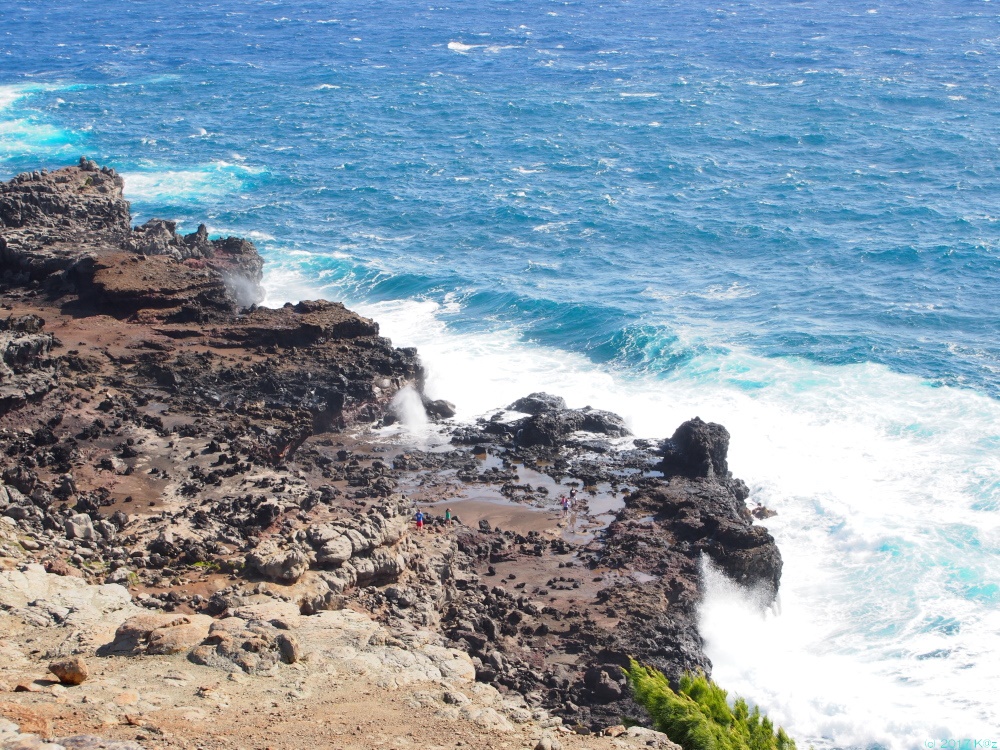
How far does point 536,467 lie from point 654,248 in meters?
32.6

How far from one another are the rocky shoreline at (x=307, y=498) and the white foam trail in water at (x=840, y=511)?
2.73 metres

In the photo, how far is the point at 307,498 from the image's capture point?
107ft

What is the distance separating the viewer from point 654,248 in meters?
70.9

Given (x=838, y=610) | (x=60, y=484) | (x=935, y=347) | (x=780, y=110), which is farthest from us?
(x=780, y=110)

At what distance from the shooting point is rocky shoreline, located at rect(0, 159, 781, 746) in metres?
26.4

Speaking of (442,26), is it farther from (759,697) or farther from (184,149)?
(759,697)

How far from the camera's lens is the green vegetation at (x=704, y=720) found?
21.0m

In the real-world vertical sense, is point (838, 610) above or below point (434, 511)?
below

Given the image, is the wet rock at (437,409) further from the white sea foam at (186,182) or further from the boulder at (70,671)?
the white sea foam at (186,182)

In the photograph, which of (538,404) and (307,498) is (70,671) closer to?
(307,498)

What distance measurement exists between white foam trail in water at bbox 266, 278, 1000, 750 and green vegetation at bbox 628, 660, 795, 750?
32.4ft

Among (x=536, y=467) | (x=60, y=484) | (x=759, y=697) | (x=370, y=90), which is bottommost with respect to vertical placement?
(x=759, y=697)

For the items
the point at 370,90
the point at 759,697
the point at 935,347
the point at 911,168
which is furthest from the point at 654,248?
the point at 370,90

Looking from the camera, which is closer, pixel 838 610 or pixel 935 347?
pixel 838 610
